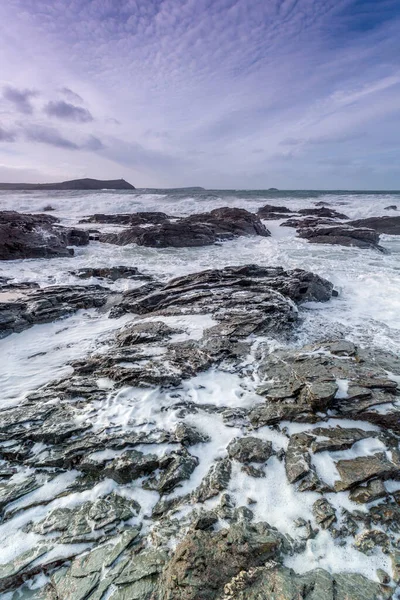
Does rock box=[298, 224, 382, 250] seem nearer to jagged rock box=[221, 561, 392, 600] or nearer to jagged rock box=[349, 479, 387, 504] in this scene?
Answer: jagged rock box=[349, 479, 387, 504]

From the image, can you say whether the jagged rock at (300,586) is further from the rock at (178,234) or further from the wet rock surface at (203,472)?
the rock at (178,234)

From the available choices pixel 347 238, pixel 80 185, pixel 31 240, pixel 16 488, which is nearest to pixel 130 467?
pixel 16 488

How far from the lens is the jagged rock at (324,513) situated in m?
2.95

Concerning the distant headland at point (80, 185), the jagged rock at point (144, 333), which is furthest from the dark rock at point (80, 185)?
the jagged rock at point (144, 333)

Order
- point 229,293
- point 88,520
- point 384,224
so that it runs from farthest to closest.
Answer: point 384,224 → point 229,293 → point 88,520

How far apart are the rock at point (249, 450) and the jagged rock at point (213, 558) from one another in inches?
32.0

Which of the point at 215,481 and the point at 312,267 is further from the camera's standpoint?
the point at 312,267

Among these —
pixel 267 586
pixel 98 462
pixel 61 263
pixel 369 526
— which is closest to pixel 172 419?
pixel 98 462

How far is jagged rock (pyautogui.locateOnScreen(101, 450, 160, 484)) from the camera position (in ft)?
11.8

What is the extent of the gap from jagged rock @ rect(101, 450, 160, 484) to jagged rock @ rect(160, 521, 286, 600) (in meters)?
1.00

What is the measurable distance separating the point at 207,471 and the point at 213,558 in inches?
40.1

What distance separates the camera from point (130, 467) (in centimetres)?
363

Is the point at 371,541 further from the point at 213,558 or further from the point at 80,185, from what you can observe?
the point at 80,185

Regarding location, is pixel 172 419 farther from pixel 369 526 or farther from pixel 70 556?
pixel 369 526
